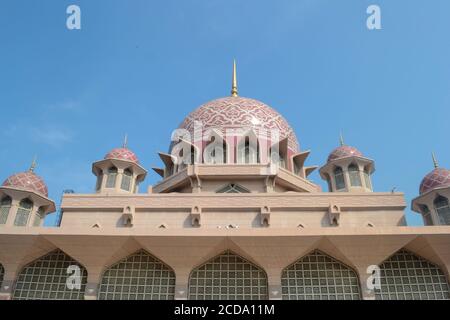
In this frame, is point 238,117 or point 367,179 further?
point 238,117

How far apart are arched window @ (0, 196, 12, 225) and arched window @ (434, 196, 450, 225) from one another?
17.5 metres

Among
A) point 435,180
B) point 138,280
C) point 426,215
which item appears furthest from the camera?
point 426,215

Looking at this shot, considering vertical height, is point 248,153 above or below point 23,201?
above

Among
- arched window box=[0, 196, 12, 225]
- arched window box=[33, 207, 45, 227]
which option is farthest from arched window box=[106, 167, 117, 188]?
arched window box=[0, 196, 12, 225]

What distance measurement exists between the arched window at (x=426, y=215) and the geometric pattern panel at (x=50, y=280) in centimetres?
1364

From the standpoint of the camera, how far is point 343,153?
1864cm

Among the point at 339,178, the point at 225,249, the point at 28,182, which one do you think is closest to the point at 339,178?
the point at 339,178

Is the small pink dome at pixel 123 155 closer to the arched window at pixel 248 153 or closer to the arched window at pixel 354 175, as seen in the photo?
the arched window at pixel 248 153

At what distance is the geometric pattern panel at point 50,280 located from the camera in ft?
42.0

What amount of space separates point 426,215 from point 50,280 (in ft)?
49.0

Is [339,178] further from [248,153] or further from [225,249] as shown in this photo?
[225,249]

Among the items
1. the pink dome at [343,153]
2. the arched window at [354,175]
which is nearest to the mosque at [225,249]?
the arched window at [354,175]

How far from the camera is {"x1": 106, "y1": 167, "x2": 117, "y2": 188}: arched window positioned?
1803 centimetres

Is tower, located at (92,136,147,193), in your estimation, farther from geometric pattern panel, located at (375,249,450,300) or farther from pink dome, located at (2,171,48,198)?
geometric pattern panel, located at (375,249,450,300)
